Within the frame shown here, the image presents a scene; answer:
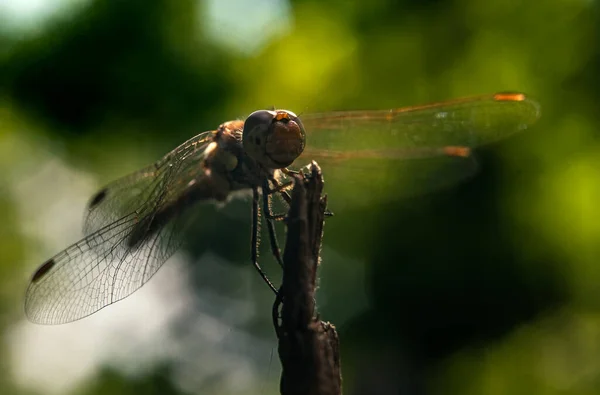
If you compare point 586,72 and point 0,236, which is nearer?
point 586,72

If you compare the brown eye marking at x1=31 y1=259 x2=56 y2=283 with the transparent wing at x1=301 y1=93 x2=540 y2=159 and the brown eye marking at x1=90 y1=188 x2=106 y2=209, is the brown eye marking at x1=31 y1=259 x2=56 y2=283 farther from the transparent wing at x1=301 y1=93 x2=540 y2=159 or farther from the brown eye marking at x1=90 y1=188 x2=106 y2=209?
the transparent wing at x1=301 y1=93 x2=540 y2=159

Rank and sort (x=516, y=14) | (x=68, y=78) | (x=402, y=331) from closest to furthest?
1. (x=402, y=331)
2. (x=516, y=14)
3. (x=68, y=78)

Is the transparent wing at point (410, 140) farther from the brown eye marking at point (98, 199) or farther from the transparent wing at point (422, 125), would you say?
the brown eye marking at point (98, 199)

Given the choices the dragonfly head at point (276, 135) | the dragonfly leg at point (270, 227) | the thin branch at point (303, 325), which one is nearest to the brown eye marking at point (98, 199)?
the dragonfly leg at point (270, 227)

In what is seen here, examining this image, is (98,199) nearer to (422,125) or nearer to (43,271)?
(43,271)

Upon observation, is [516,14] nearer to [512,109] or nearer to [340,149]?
[512,109]

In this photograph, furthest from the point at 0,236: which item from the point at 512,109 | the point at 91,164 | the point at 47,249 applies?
the point at 512,109

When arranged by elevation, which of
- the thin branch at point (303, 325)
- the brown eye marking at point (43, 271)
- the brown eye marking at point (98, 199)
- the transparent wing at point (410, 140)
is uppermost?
the transparent wing at point (410, 140)
